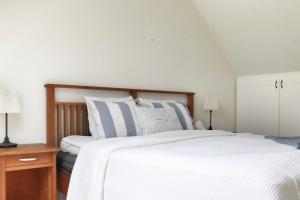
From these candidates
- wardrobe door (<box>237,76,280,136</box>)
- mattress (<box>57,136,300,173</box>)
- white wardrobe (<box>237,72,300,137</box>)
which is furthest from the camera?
wardrobe door (<box>237,76,280,136</box>)

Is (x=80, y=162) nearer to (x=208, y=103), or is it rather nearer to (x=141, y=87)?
(x=141, y=87)

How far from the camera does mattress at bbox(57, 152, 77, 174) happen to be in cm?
216

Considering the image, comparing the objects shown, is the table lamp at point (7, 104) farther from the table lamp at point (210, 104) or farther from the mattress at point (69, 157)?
the table lamp at point (210, 104)

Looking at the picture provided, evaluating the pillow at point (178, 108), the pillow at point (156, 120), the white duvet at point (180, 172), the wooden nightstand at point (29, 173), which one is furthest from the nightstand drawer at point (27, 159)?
the pillow at point (178, 108)

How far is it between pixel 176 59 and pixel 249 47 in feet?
3.42

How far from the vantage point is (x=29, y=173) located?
7.73 ft

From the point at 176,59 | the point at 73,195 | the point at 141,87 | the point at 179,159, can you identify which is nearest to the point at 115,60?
the point at 141,87

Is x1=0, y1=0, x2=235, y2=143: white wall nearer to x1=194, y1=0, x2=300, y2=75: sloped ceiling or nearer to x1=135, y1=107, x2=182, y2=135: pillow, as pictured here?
x1=194, y1=0, x2=300, y2=75: sloped ceiling

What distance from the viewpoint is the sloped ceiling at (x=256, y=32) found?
3.32 m

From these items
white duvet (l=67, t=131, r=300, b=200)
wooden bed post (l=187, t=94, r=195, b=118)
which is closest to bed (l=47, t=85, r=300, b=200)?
white duvet (l=67, t=131, r=300, b=200)

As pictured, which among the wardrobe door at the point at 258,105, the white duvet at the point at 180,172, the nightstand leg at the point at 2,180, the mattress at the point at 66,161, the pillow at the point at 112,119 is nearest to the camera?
the white duvet at the point at 180,172

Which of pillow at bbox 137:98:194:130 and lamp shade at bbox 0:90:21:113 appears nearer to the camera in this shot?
lamp shade at bbox 0:90:21:113

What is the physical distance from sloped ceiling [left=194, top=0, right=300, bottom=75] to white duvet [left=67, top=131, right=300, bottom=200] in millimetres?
2049

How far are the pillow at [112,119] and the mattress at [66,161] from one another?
27 centimetres
